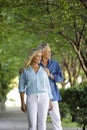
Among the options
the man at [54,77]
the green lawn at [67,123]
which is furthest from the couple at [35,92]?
the green lawn at [67,123]

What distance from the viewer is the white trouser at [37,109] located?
7621mm

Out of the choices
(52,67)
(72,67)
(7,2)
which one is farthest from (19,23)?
(72,67)

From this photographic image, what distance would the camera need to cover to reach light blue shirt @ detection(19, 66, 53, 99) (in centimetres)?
773

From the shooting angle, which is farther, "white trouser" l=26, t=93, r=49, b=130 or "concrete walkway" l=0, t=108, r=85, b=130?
"concrete walkway" l=0, t=108, r=85, b=130

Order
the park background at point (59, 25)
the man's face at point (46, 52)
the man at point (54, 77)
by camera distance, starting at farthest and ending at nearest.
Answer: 1. the park background at point (59, 25)
2. the man at point (54, 77)
3. the man's face at point (46, 52)

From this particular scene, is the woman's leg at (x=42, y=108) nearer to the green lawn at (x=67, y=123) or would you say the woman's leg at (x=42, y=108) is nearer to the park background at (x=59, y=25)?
the park background at (x=59, y=25)

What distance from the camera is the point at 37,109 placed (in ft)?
25.2

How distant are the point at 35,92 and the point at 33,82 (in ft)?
0.52

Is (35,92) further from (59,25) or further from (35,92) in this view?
(59,25)

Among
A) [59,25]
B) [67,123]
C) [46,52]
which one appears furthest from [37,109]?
[67,123]

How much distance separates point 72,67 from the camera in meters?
28.2

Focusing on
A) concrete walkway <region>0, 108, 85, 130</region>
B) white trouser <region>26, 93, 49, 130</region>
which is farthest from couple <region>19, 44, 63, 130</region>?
concrete walkway <region>0, 108, 85, 130</region>

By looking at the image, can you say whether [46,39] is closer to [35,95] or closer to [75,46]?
[75,46]

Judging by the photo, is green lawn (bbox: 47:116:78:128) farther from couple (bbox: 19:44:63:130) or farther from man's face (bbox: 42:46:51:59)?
couple (bbox: 19:44:63:130)
